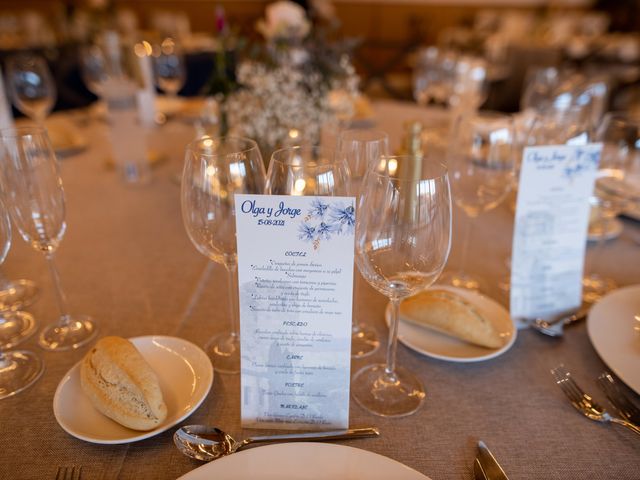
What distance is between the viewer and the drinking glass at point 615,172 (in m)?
1.00

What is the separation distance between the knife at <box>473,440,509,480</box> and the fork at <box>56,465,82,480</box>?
49cm

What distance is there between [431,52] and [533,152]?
1491 millimetres

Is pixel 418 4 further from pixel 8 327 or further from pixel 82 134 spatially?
pixel 8 327

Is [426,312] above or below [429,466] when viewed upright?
above

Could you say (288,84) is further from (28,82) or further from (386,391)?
(28,82)

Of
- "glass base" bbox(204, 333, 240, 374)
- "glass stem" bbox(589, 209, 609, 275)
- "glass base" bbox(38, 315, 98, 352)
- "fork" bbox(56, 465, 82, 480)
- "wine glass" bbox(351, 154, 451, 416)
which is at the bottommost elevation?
"fork" bbox(56, 465, 82, 480)

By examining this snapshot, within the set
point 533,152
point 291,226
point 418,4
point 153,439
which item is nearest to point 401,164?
point 291,226

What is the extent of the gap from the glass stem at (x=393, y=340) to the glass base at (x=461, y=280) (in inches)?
13.0

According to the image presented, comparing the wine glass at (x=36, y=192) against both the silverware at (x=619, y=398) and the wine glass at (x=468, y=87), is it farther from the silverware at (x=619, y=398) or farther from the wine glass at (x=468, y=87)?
the wine glass at (x=468, y=87)

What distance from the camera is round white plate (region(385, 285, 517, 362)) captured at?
78 cm

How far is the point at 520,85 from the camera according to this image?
378cm

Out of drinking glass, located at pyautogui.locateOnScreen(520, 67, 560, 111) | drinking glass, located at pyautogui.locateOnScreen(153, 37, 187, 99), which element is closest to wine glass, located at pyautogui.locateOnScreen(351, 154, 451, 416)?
drinking glass, located at pyautogui.locateOnScreen(520, 67, 560, 111)

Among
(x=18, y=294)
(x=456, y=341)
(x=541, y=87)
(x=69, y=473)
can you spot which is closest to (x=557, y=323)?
(x=456, y=341)

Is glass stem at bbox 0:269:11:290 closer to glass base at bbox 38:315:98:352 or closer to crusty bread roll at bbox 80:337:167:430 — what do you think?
glass base at bbox 38:315:98:352
